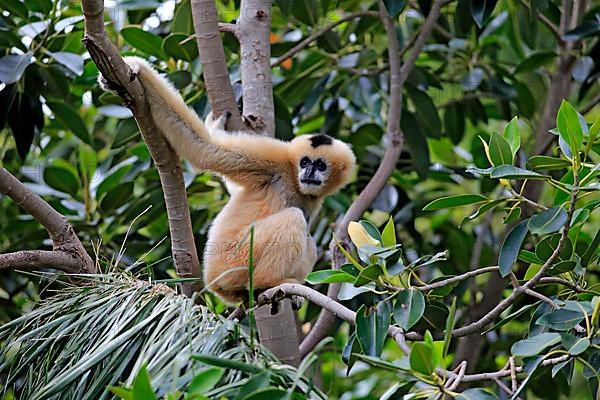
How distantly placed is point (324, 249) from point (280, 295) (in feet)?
7.33

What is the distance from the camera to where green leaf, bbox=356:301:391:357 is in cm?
248

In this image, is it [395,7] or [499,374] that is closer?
[499,374]

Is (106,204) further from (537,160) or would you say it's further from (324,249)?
(537,160)

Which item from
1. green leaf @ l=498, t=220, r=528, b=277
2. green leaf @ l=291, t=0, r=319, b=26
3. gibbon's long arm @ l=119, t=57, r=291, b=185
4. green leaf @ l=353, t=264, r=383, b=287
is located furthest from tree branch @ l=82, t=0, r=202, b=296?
green leaf @ l=291, t=0, r=319, b=26

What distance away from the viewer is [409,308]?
8.25ft

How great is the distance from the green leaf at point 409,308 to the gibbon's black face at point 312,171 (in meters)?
1.95

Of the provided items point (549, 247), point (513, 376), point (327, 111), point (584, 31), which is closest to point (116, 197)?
point (327, 111)

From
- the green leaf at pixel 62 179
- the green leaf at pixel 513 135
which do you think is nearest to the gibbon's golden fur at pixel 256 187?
the green leaf at pixel 62 179

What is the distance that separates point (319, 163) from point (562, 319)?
2.31 metres

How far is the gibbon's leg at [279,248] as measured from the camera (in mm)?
4051

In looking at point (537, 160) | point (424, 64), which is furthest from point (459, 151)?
point (537, 160)

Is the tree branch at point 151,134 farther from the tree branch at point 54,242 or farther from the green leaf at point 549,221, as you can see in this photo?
the green leaf at point 549,221

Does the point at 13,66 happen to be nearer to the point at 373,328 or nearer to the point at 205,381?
the point at 373,328

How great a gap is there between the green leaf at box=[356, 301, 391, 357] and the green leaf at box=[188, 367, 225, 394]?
791 millimetres
